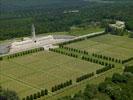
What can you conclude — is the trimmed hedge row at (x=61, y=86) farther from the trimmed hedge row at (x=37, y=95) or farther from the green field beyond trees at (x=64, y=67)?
the trimmed hedge row at (x=37, y=95)

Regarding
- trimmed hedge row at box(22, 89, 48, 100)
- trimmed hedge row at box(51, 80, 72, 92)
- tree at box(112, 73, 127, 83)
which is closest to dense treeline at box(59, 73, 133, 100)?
tree at box(112, 73, 127, 83)

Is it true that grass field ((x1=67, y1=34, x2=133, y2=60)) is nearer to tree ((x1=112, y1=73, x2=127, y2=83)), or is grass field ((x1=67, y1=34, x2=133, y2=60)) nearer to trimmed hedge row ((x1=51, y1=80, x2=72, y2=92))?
tree ((x1=112, y1=73, x2=127, y2=83))

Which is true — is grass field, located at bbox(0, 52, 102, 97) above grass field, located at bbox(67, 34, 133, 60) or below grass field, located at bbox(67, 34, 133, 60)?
above

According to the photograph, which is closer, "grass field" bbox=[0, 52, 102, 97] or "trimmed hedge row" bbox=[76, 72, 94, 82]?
"grass field" bbox=[0, 52, 102, 97]

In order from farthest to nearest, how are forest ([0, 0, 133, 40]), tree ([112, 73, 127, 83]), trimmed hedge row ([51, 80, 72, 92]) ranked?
forest ([0, 0, 133, 40])
trimmed hedge row ([51, 80, 72, 92])
tree ([112, 73, 127, 83])

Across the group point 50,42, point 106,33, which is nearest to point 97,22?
point 106,33

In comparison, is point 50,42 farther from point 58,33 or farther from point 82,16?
point 82,16
